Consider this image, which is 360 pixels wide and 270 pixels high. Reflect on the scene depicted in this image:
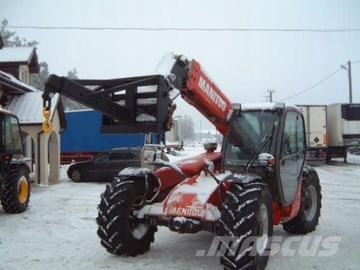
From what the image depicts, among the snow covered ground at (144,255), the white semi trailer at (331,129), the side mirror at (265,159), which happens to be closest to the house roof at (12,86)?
the snow covered ground at (144,255)

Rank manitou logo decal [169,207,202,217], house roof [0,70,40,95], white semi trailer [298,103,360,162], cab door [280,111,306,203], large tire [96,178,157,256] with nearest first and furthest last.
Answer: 1. manitou logo decal [169,207,202,217]
2. large tire [96,178,157,256]
3. cab door [280,111,306,203]
4. house roof [0,70,40,95]
5. white semi trailer [298,103,360,162]

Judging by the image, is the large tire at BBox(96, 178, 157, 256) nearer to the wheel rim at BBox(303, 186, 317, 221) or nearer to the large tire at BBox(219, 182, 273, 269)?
the large tire at BBox(219, 182, 273, 269)

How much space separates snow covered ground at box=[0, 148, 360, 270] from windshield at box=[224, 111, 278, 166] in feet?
4.94

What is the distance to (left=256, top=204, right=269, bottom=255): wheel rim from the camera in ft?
17.4

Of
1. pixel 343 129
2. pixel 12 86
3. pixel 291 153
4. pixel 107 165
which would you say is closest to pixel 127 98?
pixel 291 153

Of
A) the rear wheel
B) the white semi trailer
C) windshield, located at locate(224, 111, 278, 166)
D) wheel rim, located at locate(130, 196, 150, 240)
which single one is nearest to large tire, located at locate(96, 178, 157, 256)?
wheel rim, located at locate(130, 196, 150, 240)

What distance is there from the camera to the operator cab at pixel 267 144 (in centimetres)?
636

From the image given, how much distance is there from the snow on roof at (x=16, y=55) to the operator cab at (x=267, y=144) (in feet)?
65.8

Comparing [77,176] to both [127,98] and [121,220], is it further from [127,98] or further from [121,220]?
[127,98]

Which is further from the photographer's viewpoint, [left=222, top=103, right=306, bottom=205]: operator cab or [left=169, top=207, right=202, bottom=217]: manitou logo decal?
[left=222, top=103, right=306, bottom=205]: operator cab

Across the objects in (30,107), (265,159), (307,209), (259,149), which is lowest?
(307,209)

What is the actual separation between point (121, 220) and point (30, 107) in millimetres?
11829

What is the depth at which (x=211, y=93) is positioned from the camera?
6.54 metres

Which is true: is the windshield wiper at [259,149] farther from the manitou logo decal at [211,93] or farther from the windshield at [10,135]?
the windshield at [10,135]
